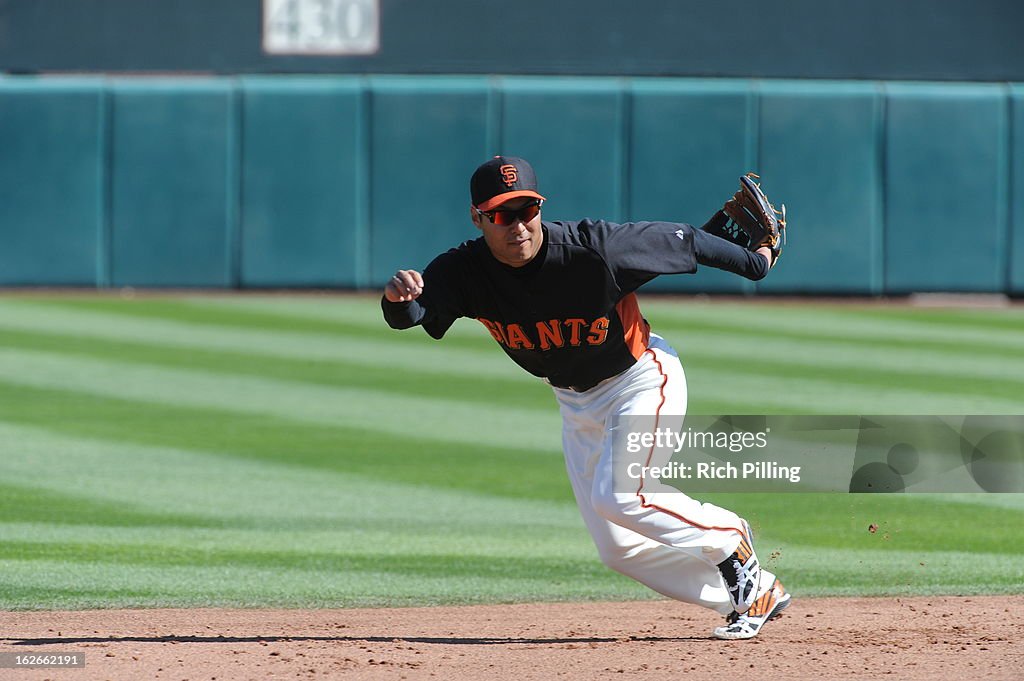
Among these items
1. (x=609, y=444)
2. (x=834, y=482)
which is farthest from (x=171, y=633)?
(x=834, y=482)

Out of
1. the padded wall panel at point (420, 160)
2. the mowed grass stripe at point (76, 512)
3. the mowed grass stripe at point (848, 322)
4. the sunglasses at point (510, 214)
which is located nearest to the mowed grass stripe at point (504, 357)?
the mowed grass stripe at point (848, 322)

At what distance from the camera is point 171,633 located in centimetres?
521

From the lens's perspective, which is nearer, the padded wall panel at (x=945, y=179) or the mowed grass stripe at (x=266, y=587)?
the mowed grass stripe at (x=266, y=587)

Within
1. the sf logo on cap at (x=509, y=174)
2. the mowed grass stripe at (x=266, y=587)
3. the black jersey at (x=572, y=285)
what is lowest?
the mowed grass stripe at (x=266, y=587)

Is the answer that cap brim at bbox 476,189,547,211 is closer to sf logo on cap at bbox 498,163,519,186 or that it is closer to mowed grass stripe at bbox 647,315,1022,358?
sf logo on cap at bbox 498,163,519,186

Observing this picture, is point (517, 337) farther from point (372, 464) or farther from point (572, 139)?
point (572, 139)

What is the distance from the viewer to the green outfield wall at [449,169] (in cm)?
1580

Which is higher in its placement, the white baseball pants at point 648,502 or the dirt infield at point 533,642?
the white baseball pants at point 648,502

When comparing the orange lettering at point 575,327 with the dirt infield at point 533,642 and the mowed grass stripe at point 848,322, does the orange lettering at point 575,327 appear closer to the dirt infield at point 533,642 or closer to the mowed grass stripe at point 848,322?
the dirt infield at point 533,642

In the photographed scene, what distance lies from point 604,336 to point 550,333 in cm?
18

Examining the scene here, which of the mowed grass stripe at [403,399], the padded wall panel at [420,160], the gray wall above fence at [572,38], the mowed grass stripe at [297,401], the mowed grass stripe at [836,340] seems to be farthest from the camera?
the gray wall above fence at [572,38]

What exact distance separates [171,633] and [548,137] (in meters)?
11.4

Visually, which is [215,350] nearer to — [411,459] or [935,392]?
[411,459]

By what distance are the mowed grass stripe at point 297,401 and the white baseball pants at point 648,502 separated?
3.66 m
